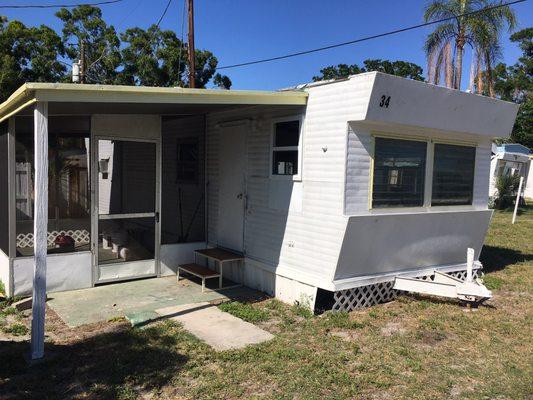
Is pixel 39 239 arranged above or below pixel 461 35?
below

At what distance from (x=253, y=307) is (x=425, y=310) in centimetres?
Answer: 225

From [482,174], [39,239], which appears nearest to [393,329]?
[482,174]

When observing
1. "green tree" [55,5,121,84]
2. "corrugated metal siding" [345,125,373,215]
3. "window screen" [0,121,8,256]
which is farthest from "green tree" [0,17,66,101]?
"corrugated metal siding" [345,125,373,215]

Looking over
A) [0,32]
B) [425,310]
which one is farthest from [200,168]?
[0,32]

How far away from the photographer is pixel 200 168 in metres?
7.75

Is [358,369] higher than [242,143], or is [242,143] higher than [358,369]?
[242,143]

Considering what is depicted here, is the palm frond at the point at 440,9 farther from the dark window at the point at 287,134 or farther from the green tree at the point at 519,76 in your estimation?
the green tree at the point at 519,76

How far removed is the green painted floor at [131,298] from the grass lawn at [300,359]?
0.81 feet

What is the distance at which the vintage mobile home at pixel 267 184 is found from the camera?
5.61 metres

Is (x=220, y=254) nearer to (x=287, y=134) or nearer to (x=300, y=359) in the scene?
(x=287, y=134)

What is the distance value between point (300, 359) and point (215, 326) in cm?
125

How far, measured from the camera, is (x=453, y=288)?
6.14 meters

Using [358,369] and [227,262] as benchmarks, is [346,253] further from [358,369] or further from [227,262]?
[227,262]

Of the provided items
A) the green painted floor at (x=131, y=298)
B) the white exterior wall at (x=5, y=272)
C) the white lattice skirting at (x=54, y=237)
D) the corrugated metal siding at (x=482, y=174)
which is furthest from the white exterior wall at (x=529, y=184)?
the white exterior wall at (x=5, y=272)
